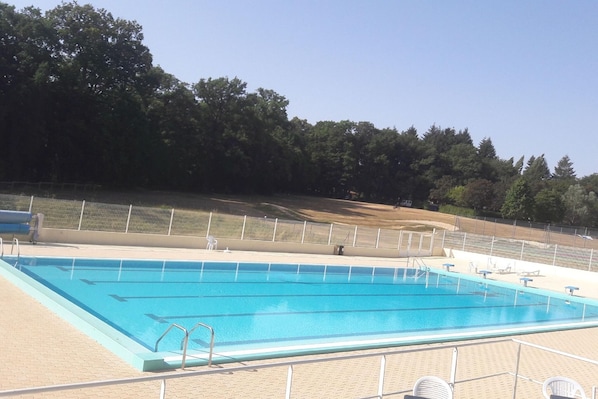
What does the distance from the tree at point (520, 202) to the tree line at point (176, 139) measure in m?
0.13

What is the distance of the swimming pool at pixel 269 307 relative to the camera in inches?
349

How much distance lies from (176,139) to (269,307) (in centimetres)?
4310

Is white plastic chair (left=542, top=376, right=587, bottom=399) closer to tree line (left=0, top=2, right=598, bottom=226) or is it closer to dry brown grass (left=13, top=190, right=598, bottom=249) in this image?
dry brown grass (left=13, top=190, right=598, bottom=249)

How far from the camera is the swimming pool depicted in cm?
886

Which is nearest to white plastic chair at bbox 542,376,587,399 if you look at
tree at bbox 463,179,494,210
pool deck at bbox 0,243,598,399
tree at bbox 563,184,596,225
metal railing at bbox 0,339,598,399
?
metal railing at bbox 0,339,598,399

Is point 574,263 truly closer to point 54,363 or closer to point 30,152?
point 54,363

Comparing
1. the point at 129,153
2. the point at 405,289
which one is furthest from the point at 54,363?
the point at 129,153

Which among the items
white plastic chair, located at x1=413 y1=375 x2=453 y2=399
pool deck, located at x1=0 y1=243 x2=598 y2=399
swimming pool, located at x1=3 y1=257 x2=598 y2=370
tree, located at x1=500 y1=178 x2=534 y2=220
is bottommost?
swimming pool, located at x1=3 y1=257 x2=598 y2=370

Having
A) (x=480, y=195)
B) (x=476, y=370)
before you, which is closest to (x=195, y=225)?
(x=476, y=370)

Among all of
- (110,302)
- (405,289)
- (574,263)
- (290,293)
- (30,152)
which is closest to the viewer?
(110,302)

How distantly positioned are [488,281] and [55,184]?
34.5 metres

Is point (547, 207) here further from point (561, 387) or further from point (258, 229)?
point (561, 387)

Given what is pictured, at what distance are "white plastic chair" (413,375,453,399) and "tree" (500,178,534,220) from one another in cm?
6157

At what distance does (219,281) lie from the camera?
52.0 ft
